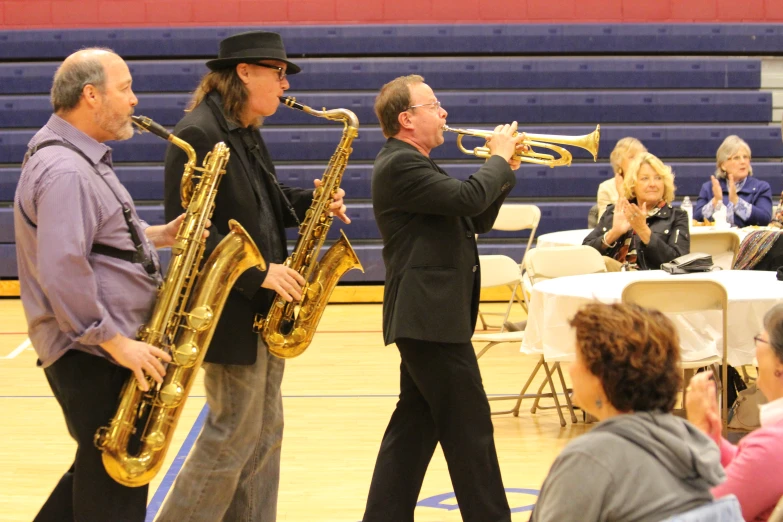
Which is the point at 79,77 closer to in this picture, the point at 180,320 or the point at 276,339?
the point at 180,320

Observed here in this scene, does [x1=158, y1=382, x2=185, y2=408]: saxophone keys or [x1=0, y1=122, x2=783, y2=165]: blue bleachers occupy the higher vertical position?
[x1=0, y1=122, x2=783, y2=165]: blue bleachers

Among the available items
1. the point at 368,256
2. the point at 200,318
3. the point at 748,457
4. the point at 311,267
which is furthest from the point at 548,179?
the point at 748,457

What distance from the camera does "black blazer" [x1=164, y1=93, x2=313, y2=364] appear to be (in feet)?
8.87

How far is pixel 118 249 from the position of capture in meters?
2.37

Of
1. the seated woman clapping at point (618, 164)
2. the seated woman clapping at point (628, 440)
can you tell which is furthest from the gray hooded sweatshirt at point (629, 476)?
the seated woman clapping at point (618, 164)

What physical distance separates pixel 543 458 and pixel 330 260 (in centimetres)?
152

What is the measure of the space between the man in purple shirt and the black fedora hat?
46cm

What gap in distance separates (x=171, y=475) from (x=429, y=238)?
1.63m

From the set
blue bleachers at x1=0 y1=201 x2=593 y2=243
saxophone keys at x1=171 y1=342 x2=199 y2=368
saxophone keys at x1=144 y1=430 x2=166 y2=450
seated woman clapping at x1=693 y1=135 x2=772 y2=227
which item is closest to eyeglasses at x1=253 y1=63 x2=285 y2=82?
saxophone keys at x1=171 y1=342 x2=199 y2=368

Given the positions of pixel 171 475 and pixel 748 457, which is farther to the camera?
pixel 171 475

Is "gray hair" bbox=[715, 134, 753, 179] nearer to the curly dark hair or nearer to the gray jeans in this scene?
the gray jeans

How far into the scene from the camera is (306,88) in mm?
9016

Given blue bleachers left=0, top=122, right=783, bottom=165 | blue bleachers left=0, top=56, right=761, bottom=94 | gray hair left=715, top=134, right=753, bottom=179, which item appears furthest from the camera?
blue bleachers left=0, top=56, right=761, bottom=94

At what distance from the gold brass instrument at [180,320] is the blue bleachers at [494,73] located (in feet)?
21.3
